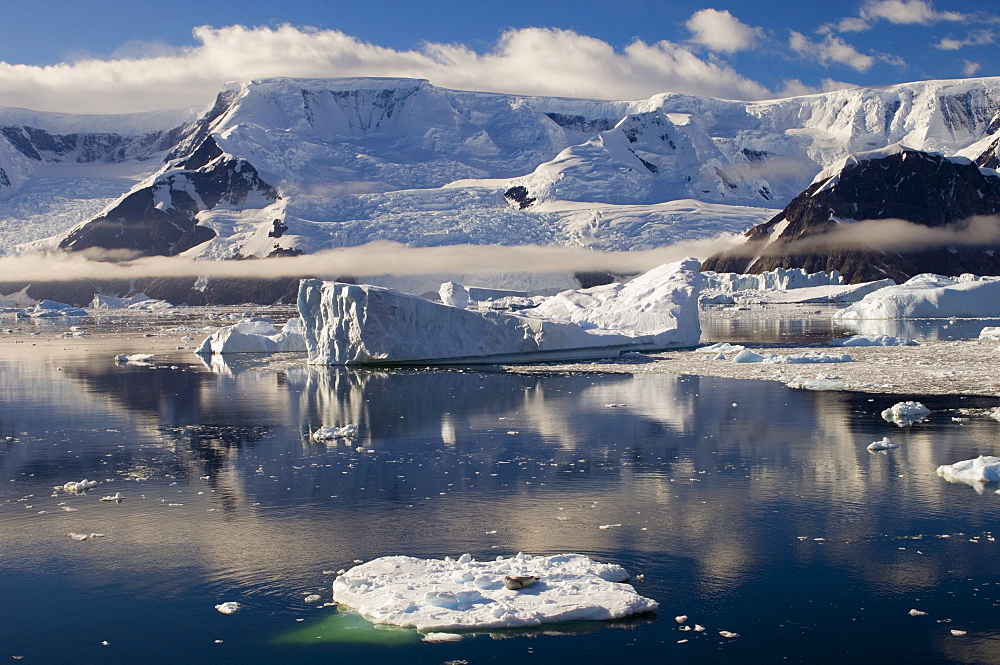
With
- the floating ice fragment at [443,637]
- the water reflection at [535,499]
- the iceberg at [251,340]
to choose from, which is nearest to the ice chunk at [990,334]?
the water reflection at [535,499]

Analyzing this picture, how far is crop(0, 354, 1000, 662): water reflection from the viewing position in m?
8.76

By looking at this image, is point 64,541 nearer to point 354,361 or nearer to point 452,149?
point 354,361

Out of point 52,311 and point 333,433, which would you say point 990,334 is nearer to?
point 333,433

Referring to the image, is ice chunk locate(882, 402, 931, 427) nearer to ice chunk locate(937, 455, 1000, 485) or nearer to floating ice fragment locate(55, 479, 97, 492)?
ice chunk locate(937, 455, 1000, 485)

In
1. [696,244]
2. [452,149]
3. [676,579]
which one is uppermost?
[452,149]

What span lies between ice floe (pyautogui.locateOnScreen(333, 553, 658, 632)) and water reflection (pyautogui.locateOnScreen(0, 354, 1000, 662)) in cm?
34

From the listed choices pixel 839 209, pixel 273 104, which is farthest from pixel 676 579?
pixel 273 104

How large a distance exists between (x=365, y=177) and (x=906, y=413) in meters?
103

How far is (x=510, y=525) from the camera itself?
34.0 ft

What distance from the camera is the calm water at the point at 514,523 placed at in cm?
768

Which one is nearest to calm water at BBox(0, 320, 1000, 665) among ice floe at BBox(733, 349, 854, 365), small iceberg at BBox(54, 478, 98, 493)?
small iceberg at BBox(54, 478, 98, 493)

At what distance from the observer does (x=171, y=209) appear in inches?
4830

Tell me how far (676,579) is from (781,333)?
31.4m

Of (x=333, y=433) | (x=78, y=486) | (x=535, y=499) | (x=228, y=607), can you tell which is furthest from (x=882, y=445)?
(x=78, y=486)
